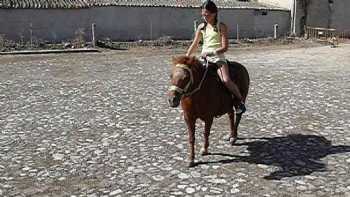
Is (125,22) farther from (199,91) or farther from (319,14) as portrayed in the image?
(199,91)

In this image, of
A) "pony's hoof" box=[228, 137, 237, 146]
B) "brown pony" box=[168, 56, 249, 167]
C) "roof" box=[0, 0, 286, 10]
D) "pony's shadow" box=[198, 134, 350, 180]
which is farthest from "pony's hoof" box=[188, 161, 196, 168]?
"roof" box=[0, 0, 286, 10]

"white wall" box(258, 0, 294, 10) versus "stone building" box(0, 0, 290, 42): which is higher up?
"white wall" box(258, 0, 294, 10)

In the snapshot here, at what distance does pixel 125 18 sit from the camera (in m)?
30.0

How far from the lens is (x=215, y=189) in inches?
225

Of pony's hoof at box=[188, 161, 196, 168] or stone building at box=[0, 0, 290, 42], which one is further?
stone building at box=[0, 0, 290, 42]

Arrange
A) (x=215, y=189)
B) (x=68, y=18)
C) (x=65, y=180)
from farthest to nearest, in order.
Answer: (x=68, y=18) < (x=65, y=180) < (x=215, y=189)

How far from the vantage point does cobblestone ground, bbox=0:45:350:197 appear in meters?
5.89

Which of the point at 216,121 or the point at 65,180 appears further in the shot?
the point at 216,121

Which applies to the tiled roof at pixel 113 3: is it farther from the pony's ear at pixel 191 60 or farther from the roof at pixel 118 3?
the pony's ear at pixel 191 60

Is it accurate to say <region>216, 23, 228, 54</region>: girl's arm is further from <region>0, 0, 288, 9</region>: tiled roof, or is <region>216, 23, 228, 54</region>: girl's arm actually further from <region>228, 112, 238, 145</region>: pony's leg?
<region>0, 0, 288, 9</region>: tiled roof

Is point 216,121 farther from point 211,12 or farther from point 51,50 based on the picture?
point 51,50

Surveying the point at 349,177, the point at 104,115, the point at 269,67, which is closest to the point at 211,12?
the point at 349,177

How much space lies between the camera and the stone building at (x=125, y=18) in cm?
2727

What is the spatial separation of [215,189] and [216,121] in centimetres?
341
